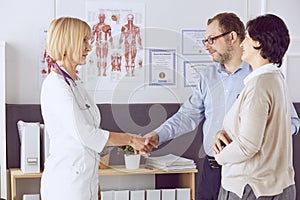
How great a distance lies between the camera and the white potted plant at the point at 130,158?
377 cm

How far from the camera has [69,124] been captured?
2.32m

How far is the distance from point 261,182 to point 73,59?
92cm

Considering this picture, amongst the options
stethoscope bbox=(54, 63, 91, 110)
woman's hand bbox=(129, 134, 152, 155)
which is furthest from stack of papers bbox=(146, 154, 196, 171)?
stethoscope bbox=(54, 63, 91, 110)

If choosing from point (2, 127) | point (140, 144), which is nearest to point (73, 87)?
point (140, 144)

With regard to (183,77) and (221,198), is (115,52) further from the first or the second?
(221,198)

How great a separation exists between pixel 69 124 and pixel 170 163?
5.26 feet

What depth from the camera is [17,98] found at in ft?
12.5

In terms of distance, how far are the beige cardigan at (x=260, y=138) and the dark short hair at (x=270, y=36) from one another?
0.16 feet

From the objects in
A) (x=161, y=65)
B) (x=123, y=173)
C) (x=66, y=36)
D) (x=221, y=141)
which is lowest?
(x=123, y=173)

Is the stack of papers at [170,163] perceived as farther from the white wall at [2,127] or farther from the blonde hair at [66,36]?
the blonde hair at [66,36]

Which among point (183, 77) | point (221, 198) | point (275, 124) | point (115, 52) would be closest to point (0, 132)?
point (115, 52)

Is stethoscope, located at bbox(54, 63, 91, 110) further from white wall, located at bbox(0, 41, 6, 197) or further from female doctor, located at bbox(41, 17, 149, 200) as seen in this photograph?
white wall, located at bbox(0, 41, 6, 197)

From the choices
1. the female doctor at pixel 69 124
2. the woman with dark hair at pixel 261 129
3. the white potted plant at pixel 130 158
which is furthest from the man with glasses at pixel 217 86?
the white potted plant at pixel 130 158

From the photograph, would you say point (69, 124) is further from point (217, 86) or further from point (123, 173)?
point (123, 173)
